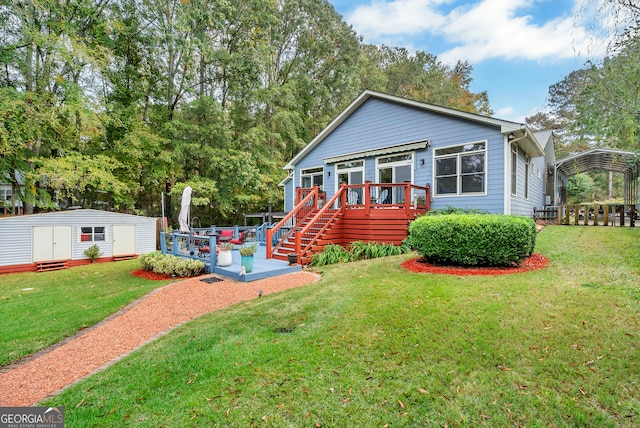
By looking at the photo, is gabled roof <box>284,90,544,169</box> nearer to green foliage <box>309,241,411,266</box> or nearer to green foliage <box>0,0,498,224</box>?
green foliage <box>309,241,411,266</box>

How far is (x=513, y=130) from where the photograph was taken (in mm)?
8992

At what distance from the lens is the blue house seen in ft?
31.8

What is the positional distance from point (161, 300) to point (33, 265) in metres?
9.31

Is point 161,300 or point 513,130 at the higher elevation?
point 513,130

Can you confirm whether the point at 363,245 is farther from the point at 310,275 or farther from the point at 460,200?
the point at 460,200

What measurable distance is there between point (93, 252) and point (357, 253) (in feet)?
37.0

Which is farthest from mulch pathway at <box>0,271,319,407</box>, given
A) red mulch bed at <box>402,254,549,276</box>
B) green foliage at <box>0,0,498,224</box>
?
green foliage at <box>0,0,498,224</box>

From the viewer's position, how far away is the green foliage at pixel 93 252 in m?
13.0

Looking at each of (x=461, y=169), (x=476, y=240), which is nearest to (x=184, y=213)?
(x=476, y=240)

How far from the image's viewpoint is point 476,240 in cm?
647

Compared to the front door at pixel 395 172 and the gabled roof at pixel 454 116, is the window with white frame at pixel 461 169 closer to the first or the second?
the gabled roof at pixel 454 116

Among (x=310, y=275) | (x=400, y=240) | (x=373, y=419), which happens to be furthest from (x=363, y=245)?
(x=373, y=419)

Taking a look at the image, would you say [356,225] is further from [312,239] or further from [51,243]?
[51,243]

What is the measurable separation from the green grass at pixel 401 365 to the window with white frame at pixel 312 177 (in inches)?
417
